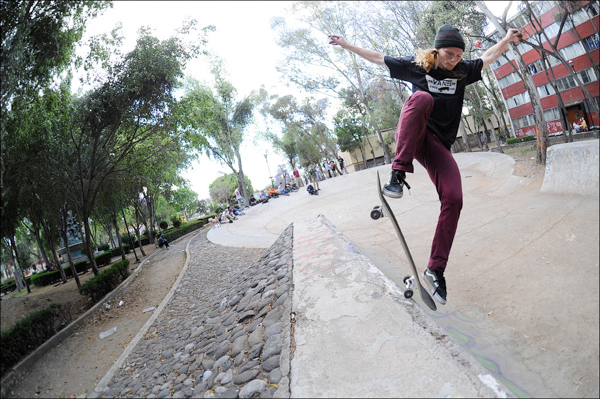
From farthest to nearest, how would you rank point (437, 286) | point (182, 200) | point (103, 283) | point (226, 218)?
point (182, 200)
point (226, 218)
point (103, 283)
point (437, 286)

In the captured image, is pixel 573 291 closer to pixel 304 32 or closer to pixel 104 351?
pixel 104 351

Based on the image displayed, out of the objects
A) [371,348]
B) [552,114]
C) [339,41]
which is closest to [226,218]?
[552,114]

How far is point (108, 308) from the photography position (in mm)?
10016

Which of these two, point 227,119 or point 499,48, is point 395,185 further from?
point 227,119

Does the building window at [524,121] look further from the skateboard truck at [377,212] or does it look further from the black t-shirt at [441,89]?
the skateboard truck at [377,212]

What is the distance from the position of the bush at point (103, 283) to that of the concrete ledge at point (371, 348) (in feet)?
31.5

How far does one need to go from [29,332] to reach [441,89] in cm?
586

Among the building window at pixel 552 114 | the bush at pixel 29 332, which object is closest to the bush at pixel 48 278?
the bush at pixel 29 332

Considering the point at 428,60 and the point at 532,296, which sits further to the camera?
the point at 428,60

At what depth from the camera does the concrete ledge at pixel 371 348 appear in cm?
191

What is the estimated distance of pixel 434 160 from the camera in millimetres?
2848

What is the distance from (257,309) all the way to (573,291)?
328 centimetres

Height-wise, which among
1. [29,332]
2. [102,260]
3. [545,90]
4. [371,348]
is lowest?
[371,348]

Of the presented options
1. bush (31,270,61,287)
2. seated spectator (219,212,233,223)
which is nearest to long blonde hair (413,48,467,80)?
seated spectator (219,212,233,223)
